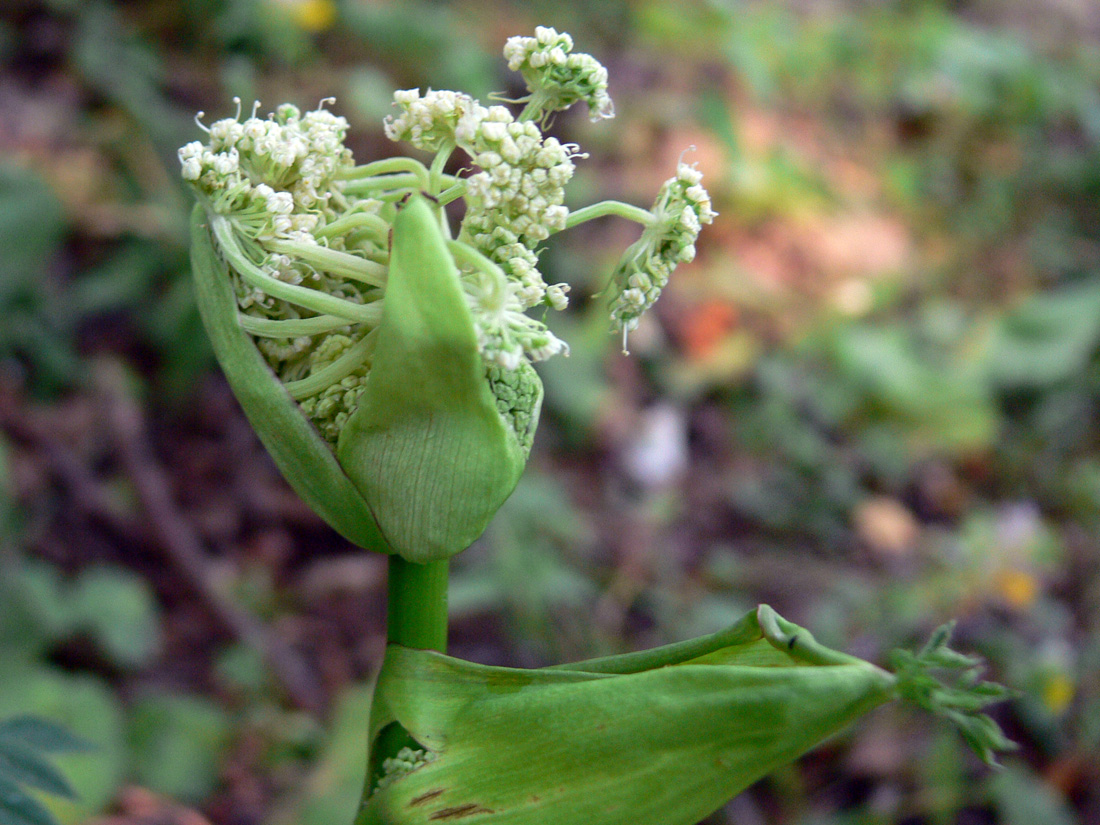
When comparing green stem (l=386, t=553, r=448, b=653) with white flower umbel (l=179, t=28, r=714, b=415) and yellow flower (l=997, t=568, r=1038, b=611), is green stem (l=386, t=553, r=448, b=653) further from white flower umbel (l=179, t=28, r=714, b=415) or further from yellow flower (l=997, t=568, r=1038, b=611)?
yellow flower (l=997, t=568, r=1038, b=611)

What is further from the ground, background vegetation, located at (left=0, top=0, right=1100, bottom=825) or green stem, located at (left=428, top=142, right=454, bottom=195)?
background vegetation, located at (left=0, top=0, right=1100, bottom=825)

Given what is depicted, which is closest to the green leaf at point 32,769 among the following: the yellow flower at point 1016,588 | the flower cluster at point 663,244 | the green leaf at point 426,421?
the green leaf at point 426,421

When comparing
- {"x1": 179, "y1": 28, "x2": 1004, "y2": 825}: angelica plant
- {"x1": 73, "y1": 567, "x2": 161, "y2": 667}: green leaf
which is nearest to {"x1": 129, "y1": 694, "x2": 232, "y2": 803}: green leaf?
{"x1": 73, "y1": 567, "x2": 161, "y2": 667}: green leaf

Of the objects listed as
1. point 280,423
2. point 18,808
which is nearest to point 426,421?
point 280,423

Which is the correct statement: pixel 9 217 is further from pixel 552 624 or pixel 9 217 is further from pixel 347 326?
pixel 347 326

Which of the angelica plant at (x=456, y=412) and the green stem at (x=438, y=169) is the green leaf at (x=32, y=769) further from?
the green stem at (x=438, y=169)
